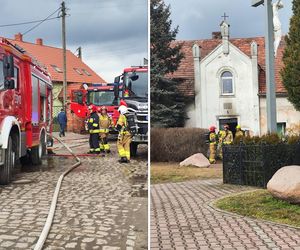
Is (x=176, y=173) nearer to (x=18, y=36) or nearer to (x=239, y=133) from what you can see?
(x=239, y=133)

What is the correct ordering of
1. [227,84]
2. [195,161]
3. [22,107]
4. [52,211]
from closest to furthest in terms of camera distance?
[52,211] → [22,107] → [227,84] → [195,161]

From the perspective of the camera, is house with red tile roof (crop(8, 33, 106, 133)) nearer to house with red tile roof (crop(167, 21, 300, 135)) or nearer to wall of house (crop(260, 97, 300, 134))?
house with red tile roof (crop(167, 21, 300, 135))

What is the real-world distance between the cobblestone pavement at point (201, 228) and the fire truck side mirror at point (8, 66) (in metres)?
1.23

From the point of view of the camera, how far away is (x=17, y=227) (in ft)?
2.82

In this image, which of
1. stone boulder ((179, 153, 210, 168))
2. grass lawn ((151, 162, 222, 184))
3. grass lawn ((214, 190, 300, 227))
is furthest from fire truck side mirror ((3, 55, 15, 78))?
stone boulder ((179, 153, 210, 168))

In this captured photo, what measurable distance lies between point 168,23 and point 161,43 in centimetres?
10

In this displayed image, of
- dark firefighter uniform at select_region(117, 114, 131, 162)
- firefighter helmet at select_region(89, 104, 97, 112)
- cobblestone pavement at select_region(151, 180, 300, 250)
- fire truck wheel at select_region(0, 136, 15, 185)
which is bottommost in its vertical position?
cobblestone pavement at select_region(151, 180, 300, 250)

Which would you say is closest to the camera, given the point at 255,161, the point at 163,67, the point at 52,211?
the point at 52,211

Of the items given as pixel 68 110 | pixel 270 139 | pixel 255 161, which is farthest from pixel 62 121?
pixel 255 161

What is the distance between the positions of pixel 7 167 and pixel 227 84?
7.51 feet

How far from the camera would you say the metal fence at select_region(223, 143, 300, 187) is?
349 centimetres

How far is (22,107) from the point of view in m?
1.17

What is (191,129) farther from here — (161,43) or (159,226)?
(161,43)

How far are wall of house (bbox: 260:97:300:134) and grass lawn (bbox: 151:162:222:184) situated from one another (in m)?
0.60
